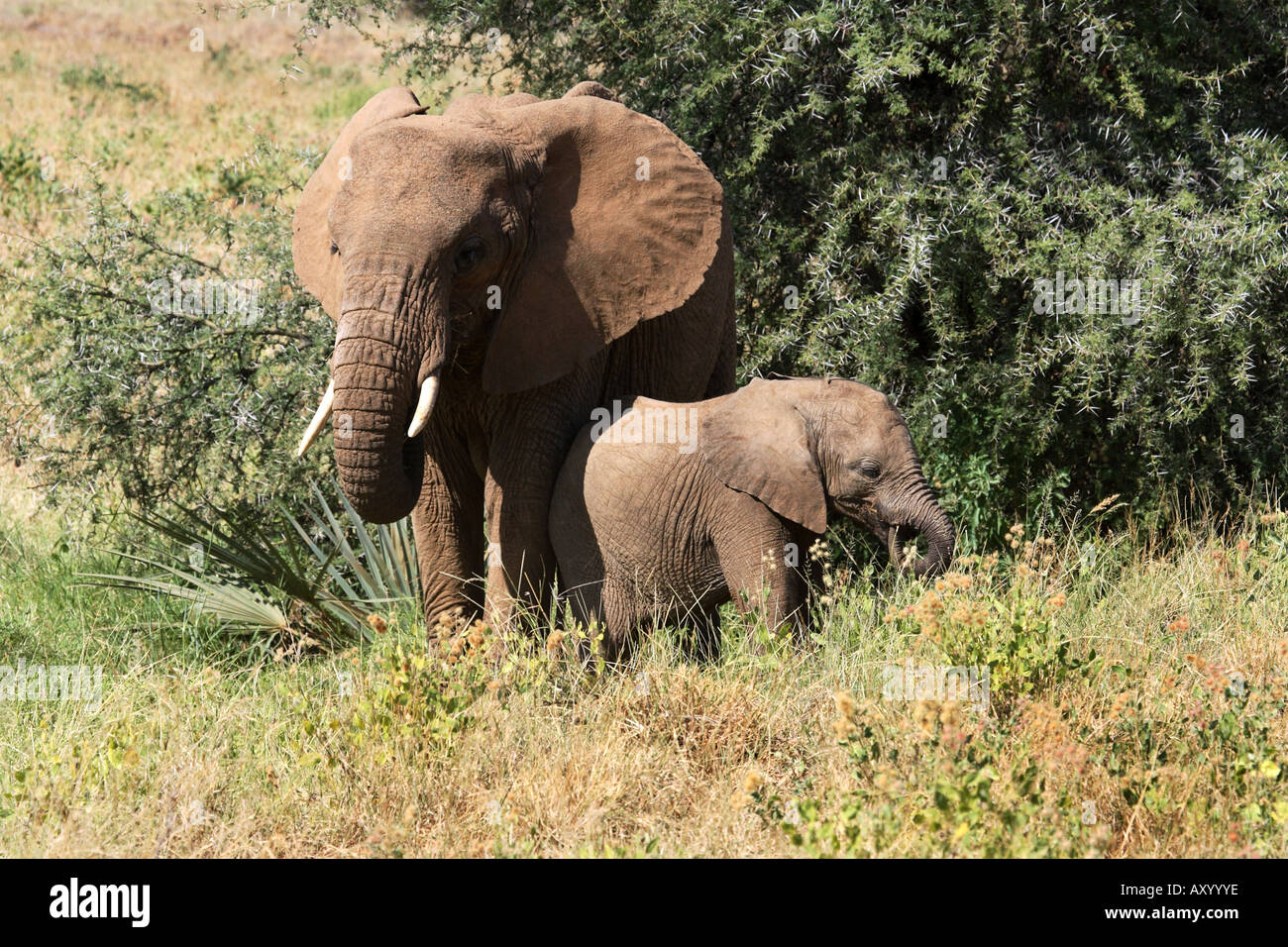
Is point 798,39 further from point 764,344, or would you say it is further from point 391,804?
point 391,804

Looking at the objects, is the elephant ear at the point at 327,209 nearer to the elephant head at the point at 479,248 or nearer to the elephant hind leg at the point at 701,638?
the elephant head at the point at 479,248

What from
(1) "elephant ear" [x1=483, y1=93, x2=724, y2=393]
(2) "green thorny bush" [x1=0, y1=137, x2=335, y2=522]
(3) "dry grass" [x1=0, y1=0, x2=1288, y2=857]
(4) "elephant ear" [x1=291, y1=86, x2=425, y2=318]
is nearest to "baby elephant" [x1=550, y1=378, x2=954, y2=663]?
(3) "dry grass" [x1=0, y1=0, x2=1288, y2=857]

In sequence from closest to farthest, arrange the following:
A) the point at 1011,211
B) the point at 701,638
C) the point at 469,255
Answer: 1. the point at 469,255
2. the point at 701,638
3. the point at 1011,211

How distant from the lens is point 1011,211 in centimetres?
862

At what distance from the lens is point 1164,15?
332 inches

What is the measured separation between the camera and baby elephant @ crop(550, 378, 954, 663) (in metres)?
5.57

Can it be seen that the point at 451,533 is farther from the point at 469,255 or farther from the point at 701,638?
the point at 469,255

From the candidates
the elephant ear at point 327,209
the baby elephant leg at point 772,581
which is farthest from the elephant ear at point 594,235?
the baby elephant leg at point 772,581

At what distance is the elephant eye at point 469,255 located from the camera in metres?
5.39

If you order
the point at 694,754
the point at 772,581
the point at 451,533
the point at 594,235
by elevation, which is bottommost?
the point at 694,754

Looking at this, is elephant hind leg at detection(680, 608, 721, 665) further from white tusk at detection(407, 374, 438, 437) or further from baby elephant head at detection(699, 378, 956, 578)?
white tusk at detection(407, 374, 438, 437)

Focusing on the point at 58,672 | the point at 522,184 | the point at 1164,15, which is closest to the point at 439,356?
the point at 522,184

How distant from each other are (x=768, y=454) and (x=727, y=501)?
0.25 m

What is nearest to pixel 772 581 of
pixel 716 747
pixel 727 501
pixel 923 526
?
pixel 727 501
